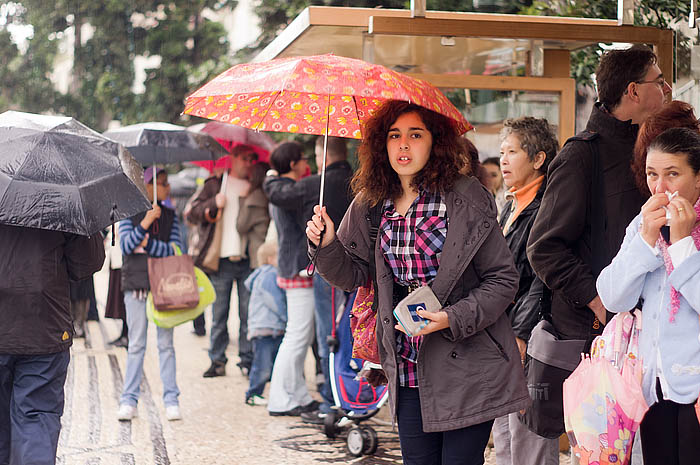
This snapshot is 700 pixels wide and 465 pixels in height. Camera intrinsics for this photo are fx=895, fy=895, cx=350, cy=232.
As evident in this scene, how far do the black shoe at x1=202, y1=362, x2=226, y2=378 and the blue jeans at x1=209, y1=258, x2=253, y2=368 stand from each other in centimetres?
4

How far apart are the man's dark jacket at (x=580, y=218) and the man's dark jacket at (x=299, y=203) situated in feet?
9.89

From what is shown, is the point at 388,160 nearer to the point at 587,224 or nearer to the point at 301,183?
the point at 587,224

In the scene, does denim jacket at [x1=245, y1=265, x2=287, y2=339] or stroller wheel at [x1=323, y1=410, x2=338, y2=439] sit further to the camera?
denim jacket at [x1=245, y1=265, x2=287, y2=339]

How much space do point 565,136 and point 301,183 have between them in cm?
205

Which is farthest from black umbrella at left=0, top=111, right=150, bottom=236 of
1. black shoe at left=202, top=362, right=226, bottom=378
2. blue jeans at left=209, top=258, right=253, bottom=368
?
black shoe at left=202, top=362, right=226, bottom=378

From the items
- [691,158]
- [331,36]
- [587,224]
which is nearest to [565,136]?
[331,36]

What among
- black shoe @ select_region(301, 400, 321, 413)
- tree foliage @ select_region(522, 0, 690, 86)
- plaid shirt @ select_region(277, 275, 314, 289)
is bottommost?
black shoe @ select_region(301, 400, 321, 413)

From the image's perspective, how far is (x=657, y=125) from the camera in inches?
132

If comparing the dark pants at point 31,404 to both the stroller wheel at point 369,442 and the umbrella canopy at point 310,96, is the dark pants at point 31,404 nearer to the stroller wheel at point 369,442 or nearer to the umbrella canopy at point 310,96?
the umbrella canopy at point 310,96

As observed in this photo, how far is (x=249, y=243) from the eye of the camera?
8844 mm

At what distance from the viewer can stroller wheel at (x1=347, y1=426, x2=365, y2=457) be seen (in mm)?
5957

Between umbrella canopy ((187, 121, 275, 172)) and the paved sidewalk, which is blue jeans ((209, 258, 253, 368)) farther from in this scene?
umbrella canopy ((187, 121, 275, 172))

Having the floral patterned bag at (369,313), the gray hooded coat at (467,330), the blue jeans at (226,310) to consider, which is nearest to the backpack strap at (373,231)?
the floral patterned bag at (369,313)

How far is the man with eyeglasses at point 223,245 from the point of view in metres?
8.73
